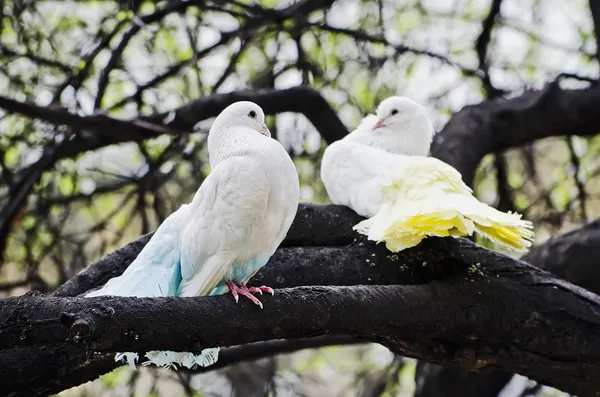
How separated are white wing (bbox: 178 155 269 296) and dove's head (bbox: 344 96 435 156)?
1808 mm

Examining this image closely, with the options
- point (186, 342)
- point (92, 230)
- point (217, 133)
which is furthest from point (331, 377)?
point (186, 342)

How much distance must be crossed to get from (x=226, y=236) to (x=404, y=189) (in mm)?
997

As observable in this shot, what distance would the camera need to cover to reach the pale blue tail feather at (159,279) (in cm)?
251

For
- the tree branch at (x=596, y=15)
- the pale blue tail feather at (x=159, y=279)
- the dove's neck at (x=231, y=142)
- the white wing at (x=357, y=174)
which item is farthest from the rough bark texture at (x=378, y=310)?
the tree branch at (x=596, y=15)

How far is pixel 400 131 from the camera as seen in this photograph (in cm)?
426

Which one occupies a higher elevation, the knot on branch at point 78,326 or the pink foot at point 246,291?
Result: the knot on branch at point 78,326

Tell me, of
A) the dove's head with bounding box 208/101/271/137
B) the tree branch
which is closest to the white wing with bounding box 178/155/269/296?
the dove's head with bounding box 208/101/271/137

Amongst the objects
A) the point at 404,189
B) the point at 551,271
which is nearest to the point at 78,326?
the point at 404,189

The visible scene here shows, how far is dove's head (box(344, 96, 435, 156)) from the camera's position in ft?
13.9

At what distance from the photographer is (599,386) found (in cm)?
317

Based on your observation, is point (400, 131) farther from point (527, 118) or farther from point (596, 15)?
point (596, 15)

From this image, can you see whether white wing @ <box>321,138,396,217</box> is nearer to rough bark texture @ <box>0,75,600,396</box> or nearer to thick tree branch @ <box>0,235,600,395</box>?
rough bark texture @ <box>0,75,600,396</box>

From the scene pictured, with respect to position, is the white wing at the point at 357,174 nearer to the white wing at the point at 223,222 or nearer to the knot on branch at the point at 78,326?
the white wing at the point at 223,222

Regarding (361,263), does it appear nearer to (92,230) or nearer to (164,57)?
(92,230)
